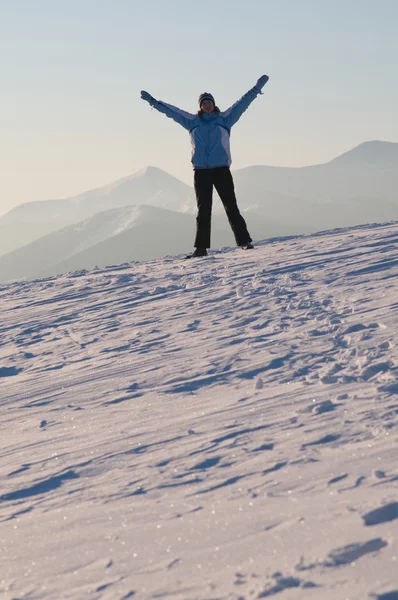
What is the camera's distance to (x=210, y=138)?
9750mm

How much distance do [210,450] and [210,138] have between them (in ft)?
22.5

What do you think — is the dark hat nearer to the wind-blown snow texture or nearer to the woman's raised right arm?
the woman's raised right arm

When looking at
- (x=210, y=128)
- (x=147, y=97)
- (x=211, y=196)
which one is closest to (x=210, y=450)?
(x=210, y=128)

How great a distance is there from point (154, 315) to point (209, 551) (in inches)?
180

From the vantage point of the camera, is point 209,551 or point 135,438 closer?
point 209,551

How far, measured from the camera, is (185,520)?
9.25 ft

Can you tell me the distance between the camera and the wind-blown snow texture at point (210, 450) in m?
2.46

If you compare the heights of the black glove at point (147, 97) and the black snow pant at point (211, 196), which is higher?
the black glove at point (147, 97)

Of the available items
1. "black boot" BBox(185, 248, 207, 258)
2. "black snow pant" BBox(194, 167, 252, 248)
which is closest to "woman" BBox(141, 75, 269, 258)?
"black snow pant" BBox(194, 167, 252, 248)

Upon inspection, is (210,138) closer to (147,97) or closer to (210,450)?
(147,97)

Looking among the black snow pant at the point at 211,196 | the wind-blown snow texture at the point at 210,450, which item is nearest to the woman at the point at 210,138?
the black snow pant at the point at 211,196

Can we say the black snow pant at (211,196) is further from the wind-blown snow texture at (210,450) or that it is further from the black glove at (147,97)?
the wind-blown snow texture at (210,450)

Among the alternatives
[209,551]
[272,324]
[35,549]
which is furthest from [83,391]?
[209,551]

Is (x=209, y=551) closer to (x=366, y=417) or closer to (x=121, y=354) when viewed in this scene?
(x=366, y=417)
